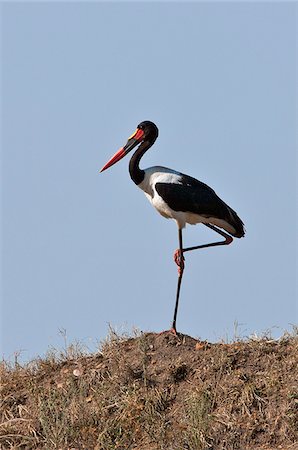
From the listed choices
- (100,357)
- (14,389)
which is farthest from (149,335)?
(14,389)

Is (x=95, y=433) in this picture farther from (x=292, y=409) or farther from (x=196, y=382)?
(x=292, y=409)

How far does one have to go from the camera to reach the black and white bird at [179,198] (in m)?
11.4

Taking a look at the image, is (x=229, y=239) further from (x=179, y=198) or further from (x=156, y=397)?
(x=156, y=397)

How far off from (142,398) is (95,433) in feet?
1.96

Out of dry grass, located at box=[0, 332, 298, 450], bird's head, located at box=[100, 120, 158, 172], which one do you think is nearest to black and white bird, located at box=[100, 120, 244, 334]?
bird's head, located at box=[100, 120, 158, 172]

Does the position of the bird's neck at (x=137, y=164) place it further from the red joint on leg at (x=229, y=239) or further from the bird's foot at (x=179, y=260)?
the red joint on leg at (x=229, y=239)

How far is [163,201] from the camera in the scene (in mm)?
11367

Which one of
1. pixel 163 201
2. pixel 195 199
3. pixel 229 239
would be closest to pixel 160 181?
pixel 163 201

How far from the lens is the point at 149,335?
10.9 m

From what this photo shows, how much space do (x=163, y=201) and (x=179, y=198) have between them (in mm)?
172

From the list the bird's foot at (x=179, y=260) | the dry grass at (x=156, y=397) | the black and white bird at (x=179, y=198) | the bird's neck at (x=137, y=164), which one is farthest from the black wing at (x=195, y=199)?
the dry grass at (x=156, y=397)

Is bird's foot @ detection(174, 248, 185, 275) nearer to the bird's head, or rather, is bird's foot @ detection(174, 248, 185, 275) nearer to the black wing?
the black wing

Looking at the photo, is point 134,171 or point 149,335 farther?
point 134,171

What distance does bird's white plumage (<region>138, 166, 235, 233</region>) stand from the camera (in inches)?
450
